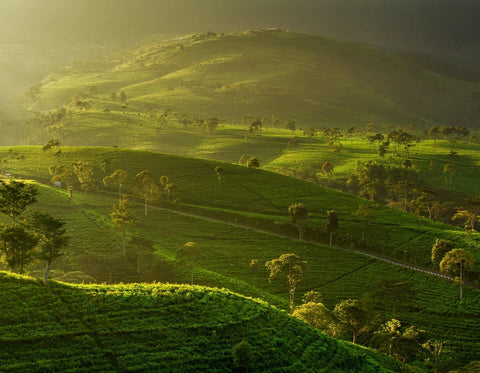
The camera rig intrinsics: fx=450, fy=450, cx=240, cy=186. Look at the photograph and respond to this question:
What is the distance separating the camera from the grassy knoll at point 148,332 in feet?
159

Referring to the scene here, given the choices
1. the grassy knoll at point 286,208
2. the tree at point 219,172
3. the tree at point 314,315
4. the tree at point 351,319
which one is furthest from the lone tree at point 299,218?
the tree at point 314,315

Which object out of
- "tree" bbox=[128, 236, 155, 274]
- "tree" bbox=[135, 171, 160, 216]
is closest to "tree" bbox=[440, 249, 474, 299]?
"tree" bbox=[128, 236, 155, 274]

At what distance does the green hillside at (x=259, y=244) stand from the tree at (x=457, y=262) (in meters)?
4.09

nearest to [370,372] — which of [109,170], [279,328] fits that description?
[279,328]

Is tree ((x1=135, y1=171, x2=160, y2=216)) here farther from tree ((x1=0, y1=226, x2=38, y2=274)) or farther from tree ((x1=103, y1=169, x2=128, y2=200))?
tree ((x1=0, y1=226, x2=38, y2=274))

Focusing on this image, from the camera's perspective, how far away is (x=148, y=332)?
5384 cm

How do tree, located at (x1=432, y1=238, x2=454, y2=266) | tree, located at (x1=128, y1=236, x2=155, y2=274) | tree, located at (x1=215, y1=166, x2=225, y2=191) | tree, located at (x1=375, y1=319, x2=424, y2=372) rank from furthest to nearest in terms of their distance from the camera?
tree, located at (x1=215, y1=166, x2=225, y2=191)
tree, located at (x1=432, y1=238, x2=454, y2=266)
tree, located at (x1=128, y1=236, x2=155, y2=274)
tree, located at (x1=375, y1=319, x2=424, y2=372)

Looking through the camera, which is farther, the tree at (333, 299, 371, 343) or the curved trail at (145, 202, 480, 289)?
the curved trail at (145, 202, 480, 289)

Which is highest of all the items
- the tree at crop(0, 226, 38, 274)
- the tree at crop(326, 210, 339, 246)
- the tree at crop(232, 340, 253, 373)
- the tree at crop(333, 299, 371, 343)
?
the tree at crop(0, 226, 38, 274)

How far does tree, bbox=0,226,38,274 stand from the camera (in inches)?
2736

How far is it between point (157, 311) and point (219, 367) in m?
11.4

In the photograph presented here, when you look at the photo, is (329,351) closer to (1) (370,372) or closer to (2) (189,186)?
(1) (370,372)

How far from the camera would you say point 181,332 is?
55.1 metres

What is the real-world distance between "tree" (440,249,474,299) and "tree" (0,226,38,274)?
307 ft
